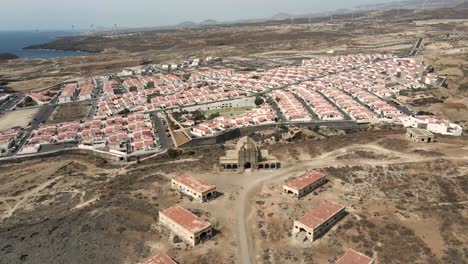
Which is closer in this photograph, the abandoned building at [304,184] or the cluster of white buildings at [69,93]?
the abandoned building at [304,184]

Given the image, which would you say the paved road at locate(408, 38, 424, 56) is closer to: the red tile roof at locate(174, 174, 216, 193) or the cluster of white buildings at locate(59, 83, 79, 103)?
the cluster of white buildings at locate(59, 83, 79, 103)

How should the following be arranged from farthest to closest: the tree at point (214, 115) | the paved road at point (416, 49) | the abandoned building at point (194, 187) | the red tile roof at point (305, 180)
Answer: the paved road at point (416, 49)
the tree at point (214, 115)
the red tile roof at point (305, 180)
the abandoned building at point (194, 187)

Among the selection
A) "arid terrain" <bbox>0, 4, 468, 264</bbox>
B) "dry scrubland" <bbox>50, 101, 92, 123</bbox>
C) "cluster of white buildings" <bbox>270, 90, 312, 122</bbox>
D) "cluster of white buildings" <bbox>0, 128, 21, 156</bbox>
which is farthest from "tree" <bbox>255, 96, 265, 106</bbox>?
"cluster of white buildings" <bbox>0, 128, 21, 156</bbox>

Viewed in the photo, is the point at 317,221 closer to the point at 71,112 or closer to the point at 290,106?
the point at 290,106

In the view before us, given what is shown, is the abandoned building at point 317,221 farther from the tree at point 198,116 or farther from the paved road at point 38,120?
the paved road at point 38,120

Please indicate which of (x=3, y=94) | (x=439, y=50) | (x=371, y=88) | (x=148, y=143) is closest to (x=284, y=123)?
(x=148, y=143)

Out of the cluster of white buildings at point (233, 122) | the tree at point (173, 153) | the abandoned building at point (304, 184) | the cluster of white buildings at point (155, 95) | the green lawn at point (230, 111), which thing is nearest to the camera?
the abandoned building at point (304, 184)

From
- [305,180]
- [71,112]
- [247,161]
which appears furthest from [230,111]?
[305,180]

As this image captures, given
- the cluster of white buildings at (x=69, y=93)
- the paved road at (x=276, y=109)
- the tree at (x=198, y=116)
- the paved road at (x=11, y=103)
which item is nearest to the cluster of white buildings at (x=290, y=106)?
the paved road at (x=276, y=109)
